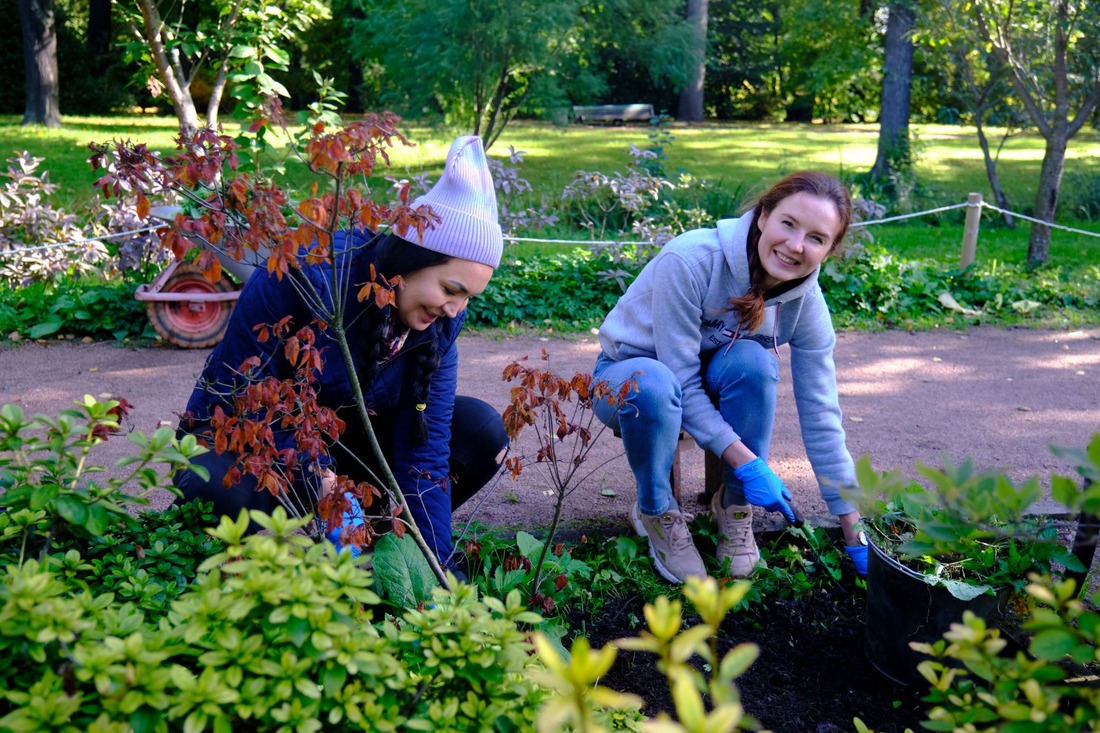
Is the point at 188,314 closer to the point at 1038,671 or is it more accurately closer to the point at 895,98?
the point at 1038,671

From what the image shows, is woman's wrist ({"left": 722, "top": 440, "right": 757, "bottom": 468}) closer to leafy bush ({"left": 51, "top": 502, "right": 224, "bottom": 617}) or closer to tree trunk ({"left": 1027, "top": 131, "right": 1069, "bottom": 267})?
leafy bush ({"left": 51, "top": 502, "right": 224, "bottom": 617})

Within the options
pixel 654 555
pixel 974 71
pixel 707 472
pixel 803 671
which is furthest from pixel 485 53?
pixel 803 671

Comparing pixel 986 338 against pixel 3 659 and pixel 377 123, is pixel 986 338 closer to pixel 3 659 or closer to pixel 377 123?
pixel 377 123

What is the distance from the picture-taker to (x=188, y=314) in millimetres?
5574

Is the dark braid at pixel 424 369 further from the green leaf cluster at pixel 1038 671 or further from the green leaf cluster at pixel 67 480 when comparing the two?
the green leaf cluster at pixel 1038 671

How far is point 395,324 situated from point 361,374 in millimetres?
172

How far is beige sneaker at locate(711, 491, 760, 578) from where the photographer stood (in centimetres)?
307

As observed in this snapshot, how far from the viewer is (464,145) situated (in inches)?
94.1

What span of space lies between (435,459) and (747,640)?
0.99 m

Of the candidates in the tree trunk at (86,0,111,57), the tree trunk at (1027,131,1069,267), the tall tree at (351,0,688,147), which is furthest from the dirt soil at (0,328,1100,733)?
the tree trunk at (86,0,111,57)

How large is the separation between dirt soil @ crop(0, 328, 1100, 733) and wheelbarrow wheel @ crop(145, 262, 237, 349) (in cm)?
12

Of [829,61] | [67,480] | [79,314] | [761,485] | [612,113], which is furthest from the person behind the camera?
[612,113]

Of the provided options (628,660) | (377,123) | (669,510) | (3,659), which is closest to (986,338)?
(669,510)

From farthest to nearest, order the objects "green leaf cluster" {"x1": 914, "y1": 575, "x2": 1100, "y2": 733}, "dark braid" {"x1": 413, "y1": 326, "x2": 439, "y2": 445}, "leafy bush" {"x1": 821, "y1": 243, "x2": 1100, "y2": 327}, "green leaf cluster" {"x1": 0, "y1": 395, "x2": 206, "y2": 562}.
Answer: "leafy bush" {"x1": 821, "y1": 243, "x2": 1100, "y2": 327} → "dark braid" {"x1": 413, "y1": 326, "x2": 439, "y2": 445} → "green leaf cluster" {"x1": 0, "y1": 395, "x2": 206, "y2": 562} → "green leaf cluster" {"x1": 914, "y1": 575, "x2": 1100, "y2": 733}
